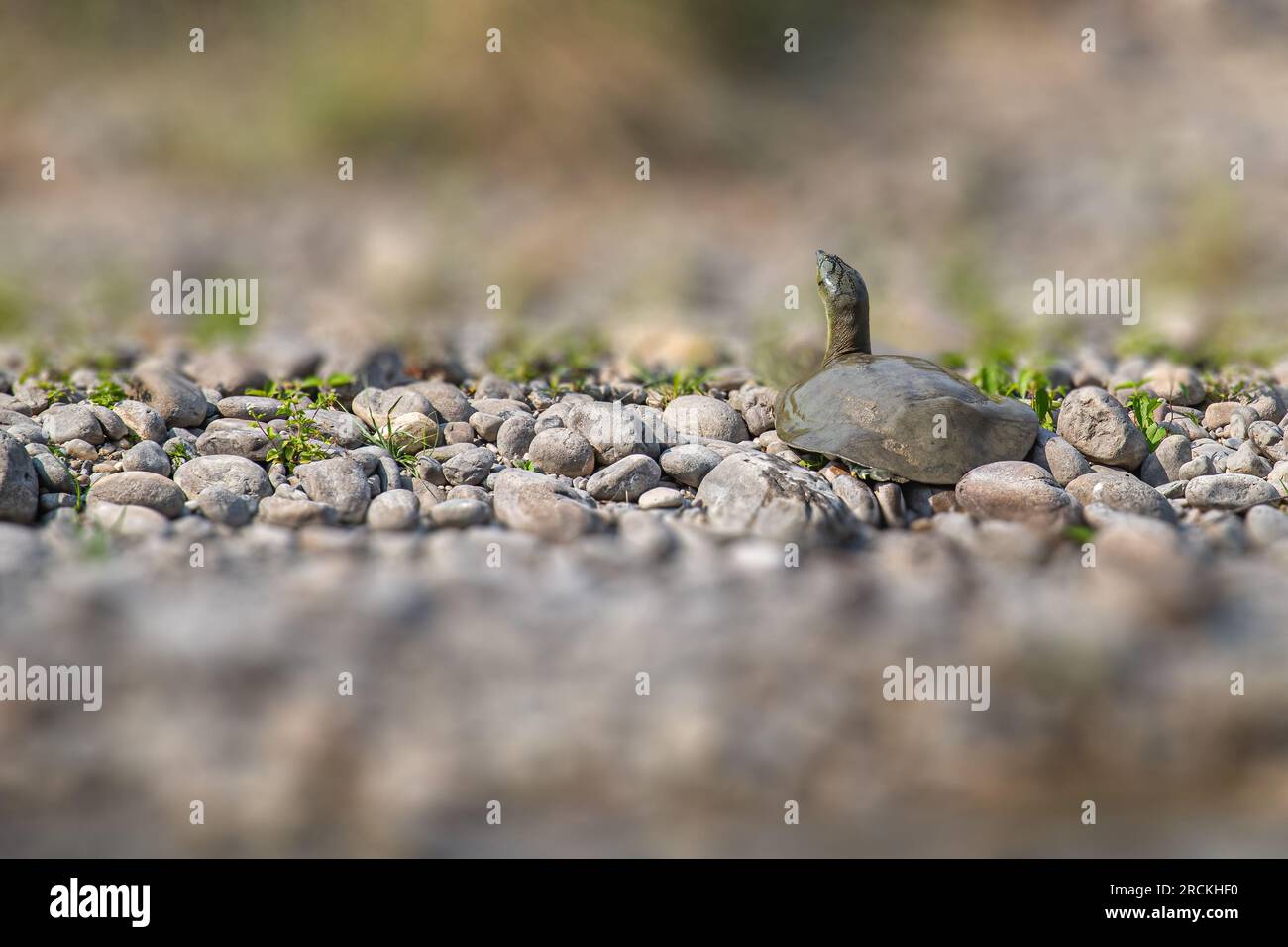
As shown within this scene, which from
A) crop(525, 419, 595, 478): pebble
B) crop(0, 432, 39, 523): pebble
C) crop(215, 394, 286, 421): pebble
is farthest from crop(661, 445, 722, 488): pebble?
crop(0, 432, 39, 523): pebble

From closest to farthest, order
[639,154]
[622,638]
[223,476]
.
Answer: [622,638]
[223,476]
[639,154]

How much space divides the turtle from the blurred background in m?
1.78

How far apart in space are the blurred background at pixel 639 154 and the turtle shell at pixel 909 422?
72.2 inches

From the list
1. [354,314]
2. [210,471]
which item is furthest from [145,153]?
[210,471]

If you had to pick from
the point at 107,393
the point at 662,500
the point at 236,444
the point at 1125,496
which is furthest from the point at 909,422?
the point at 107,393

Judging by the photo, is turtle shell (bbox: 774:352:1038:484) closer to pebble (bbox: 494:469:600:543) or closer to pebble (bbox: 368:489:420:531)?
pebble (bbox: 494:469:600:543)

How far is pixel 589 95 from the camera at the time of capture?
739cm

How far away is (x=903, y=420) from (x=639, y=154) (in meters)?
5.00

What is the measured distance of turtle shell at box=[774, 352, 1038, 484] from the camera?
9.20ft

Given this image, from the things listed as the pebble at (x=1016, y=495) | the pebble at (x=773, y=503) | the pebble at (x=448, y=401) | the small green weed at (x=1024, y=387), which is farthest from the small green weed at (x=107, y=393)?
the small green weed at (x=1024, y=387)

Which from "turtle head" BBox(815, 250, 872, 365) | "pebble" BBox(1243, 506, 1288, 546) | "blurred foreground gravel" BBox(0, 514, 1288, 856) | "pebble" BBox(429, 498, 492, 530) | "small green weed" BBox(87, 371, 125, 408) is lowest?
"blurred foreground gravel" BBox(0, 514, 1288, 856)

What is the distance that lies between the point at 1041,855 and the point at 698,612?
30.7 inches

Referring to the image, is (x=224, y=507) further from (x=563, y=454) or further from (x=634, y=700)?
(x=634, y=700)

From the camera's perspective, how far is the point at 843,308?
333 cm
